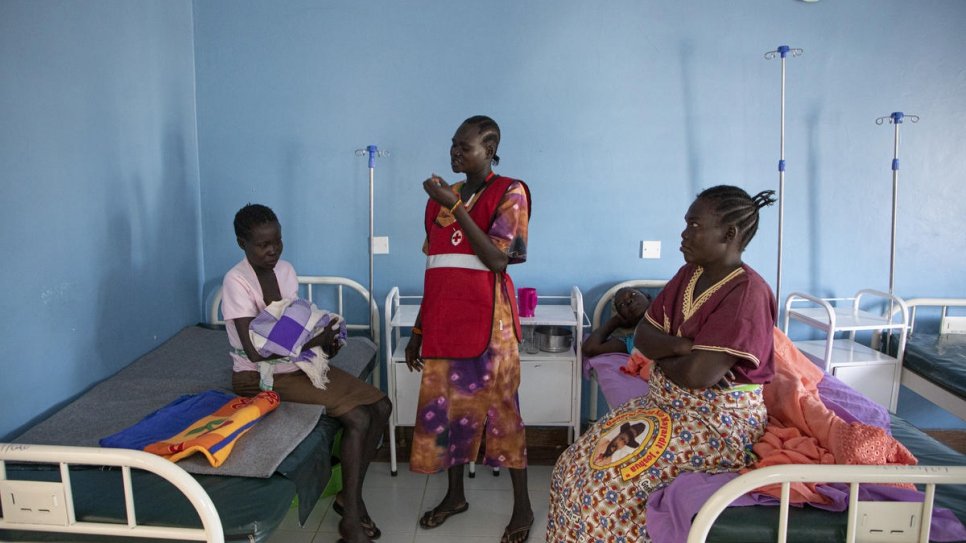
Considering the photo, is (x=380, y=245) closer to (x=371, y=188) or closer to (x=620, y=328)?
(x=371, y=188)

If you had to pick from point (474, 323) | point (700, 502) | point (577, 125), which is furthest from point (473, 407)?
point (577, 125)

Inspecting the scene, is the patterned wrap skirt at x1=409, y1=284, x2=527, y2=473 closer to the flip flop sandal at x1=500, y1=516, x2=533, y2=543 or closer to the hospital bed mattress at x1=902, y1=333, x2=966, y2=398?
the flip flop sandal at x1=500, y1=516, x2=533, y2=543

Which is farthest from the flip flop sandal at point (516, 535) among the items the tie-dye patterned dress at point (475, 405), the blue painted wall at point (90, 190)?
the blue painted wall at point (90, 190)

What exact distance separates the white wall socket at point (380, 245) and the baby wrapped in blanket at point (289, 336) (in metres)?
0.97

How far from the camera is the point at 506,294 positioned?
2402mm

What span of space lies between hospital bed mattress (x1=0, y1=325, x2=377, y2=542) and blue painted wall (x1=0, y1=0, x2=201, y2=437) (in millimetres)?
602

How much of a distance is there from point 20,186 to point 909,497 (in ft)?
9.32

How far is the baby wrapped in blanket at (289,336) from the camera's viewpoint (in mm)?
2371

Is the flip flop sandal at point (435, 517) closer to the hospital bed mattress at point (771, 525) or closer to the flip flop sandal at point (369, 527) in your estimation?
the flip flop sandal at point (369, 527)

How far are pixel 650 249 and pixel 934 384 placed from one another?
1.39m

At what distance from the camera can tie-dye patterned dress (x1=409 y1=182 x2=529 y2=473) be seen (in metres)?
2.38

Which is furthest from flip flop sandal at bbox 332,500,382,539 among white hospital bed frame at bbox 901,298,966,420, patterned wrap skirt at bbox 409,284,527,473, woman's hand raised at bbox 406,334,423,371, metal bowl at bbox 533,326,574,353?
white hospital bed frame at bbox 901,298,966,420

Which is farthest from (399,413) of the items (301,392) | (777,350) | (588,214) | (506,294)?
(777,350)

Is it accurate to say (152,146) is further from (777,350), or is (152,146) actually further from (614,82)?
(777,350)
